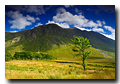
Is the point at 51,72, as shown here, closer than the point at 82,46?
Yes

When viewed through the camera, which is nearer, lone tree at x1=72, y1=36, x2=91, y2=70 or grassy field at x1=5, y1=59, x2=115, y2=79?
grassy field at x1=5, y1=59, x2=115, y2=79

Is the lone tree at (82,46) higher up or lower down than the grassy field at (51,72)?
higher up

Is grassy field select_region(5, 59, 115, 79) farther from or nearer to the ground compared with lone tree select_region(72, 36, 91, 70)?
nearer to the ground

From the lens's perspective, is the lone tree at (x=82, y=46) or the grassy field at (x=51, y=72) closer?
the grassy field at (x=51, y=72)

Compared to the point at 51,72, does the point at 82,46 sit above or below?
above
